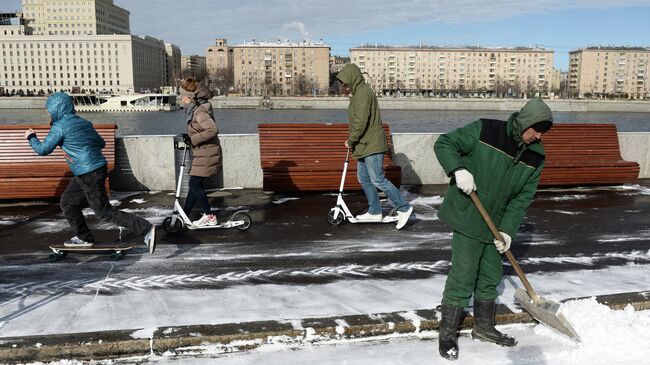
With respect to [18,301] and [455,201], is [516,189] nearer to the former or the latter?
[455,201]

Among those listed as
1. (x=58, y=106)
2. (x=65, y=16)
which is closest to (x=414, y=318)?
(x=58, y=106)

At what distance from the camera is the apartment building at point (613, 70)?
17775cm

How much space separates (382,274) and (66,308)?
2754 millimetres

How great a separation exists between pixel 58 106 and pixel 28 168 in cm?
360

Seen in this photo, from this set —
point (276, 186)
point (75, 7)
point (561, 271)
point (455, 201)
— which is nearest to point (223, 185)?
point (276, 186)

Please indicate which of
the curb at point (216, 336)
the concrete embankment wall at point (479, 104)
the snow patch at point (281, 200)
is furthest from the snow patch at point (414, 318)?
the concrete embankment wall at point (479, 104)

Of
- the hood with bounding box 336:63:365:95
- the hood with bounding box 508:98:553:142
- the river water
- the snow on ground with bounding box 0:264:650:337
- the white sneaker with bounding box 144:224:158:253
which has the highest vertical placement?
the hood with bounding box 336:63:365:95

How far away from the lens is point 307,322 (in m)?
4.18

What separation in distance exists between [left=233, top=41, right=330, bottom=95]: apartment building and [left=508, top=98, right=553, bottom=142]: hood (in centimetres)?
16143

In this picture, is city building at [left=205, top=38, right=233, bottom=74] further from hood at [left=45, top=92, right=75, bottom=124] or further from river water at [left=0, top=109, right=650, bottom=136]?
hood at [left=45, top=92, right=75, bottom=124]

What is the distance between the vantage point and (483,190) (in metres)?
3.80

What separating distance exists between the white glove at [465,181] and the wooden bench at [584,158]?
717 centimetres

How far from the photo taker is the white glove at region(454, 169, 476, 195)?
11.8 feet

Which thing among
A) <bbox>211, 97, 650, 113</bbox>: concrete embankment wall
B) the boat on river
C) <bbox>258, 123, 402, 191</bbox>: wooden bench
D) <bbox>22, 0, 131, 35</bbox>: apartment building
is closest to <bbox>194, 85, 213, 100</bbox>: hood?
<bbox>258, 123, 402, 191</bbox>: wooden bench
